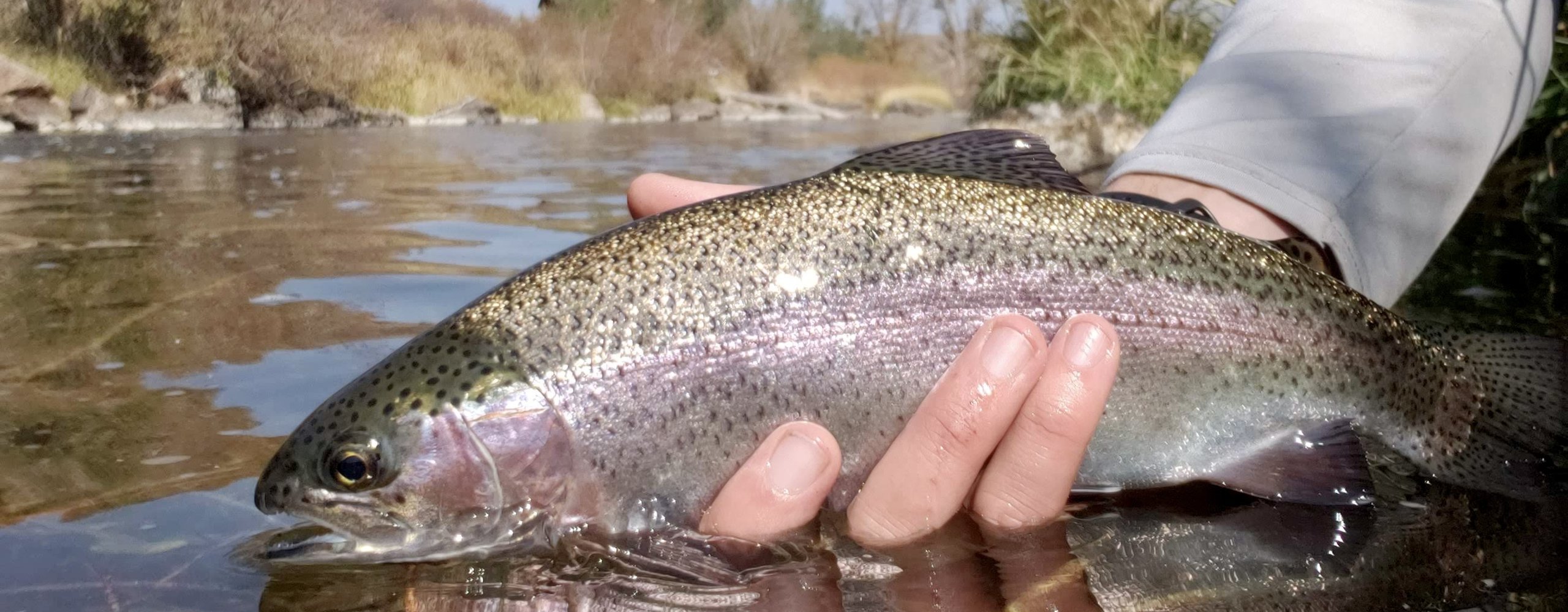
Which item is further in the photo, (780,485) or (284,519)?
(284,519)

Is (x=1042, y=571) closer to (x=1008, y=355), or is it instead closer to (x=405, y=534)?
(x=1008, y=355)

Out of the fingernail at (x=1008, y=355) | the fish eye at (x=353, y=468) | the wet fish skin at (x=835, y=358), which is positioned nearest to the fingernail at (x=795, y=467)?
the wet fish skin at (x=835, y=358)

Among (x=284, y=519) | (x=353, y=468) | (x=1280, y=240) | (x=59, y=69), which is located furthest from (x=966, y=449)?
(x=59, y=69)

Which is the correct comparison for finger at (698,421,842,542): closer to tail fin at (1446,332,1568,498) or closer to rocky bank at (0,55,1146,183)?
tail fin at (1446,332,1568,498)

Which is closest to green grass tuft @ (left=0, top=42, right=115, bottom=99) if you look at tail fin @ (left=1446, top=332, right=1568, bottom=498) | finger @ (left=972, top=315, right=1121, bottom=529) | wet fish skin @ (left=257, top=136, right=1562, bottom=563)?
wet fish skin @ (left=257, top=136, right=1562, bottom=563)

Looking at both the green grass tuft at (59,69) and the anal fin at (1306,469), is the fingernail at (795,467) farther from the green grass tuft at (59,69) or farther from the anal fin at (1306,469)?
the green grass tuft at (59,69)

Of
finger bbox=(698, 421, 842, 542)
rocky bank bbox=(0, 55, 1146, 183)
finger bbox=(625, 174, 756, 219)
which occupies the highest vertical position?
finger bbox=(625, 174, 756, 219)

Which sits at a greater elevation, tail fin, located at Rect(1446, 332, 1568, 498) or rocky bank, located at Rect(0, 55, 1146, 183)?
tail fin, located at Rect(1446, 332, 1568, 498)
